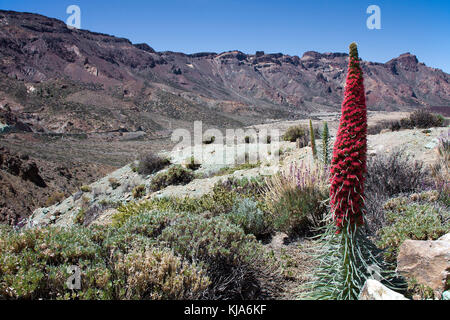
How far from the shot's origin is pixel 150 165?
12.8 metres

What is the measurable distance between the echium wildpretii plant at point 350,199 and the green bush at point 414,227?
832 millimetres

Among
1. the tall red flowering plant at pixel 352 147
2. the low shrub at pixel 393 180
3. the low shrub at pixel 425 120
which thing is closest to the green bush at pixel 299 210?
the low shrub at pixel 393 180

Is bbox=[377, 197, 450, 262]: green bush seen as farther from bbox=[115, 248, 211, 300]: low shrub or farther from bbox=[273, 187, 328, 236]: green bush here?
bbox=[115, 248, 211, 300]: low shrub

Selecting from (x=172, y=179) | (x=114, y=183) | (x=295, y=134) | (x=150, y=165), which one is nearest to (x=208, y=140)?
(x=150, y=165)

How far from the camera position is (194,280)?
235 cm

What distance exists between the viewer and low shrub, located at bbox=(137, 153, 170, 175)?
12.8 m

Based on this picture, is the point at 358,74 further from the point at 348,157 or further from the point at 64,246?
the point at 64,246

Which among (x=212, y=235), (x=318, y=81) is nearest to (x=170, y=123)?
(x=212, y=235)

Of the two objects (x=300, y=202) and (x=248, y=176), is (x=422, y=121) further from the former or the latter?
(x=300, y=202)

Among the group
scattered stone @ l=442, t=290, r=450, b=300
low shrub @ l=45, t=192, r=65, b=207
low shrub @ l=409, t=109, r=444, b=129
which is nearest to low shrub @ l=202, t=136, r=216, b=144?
low shrub @ l=45, t=192, r=65, b=207

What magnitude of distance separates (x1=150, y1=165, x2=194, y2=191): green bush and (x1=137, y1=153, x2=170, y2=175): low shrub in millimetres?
2471

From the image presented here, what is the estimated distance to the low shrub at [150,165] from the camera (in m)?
12.8

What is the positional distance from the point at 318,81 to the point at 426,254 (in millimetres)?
162184

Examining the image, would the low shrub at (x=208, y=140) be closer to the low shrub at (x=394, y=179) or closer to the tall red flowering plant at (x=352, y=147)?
the low shrub at (x=394, y=179)
